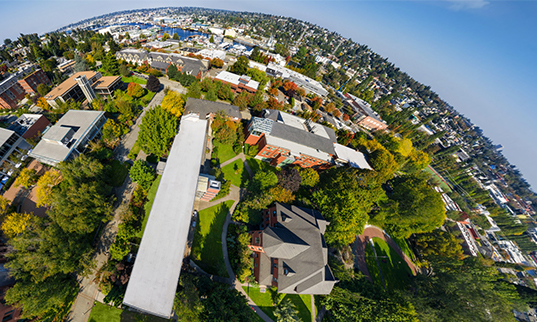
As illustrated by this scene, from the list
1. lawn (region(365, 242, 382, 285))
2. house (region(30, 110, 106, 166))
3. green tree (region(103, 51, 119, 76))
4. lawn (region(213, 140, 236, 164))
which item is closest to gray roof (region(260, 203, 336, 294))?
lawn (region(365, 242, 382, 285))

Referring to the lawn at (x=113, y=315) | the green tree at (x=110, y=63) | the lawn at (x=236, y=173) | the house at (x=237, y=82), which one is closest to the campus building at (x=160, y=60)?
the house at (x=237, y=82)

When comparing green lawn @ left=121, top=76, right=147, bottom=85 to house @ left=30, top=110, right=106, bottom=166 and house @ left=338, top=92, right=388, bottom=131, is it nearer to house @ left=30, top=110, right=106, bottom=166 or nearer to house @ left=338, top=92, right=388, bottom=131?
house @ left=30, top=110, right=106, bottom=166

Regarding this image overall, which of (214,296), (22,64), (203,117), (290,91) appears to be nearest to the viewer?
(214,296)

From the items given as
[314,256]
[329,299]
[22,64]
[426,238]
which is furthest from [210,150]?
[22,64]

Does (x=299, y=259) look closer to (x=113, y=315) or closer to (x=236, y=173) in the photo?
(x=236, y=173)

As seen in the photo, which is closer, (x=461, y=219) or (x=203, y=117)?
(x=203, y=117)

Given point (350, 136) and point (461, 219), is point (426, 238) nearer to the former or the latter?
point (461, 219)
